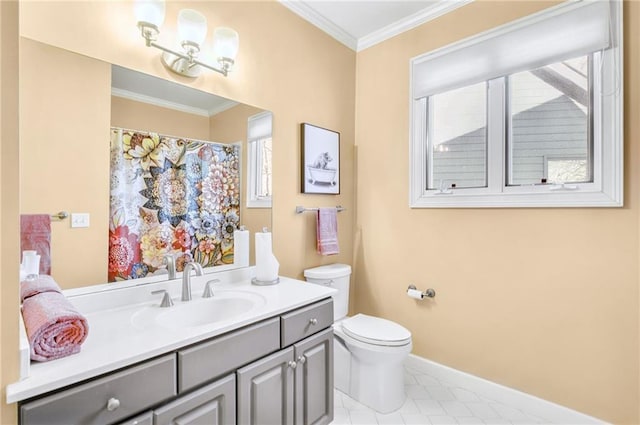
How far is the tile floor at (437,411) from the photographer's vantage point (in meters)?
1.74

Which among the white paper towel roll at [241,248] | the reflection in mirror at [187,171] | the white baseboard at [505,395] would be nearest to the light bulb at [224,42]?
the reflection in mirror at [187,171]

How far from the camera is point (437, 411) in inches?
72.1

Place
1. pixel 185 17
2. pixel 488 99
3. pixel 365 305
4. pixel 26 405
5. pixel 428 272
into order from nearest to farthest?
pixel 26 405
pixel 185 17
pixel 488 99
pixel 428 272
pixel 365 305

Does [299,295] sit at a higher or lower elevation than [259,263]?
lower

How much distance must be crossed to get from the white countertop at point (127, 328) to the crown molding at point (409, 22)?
6.66 feet

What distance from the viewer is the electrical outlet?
48.4 inches

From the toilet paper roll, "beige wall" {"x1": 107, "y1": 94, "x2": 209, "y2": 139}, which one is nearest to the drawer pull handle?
"beige wall" {"x1": 107, "y1": 94, "x2": 209, "y2": 139}

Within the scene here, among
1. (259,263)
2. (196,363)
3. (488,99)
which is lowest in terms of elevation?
(196,363)

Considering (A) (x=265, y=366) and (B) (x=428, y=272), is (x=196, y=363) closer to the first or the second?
(A) (x=265, y=366)

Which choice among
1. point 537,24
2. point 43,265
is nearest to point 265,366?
point 43,265

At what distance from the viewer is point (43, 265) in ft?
3.80

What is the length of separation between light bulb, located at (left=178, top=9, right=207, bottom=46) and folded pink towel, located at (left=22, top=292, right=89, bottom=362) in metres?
1.27

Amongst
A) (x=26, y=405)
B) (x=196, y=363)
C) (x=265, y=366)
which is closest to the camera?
(x=26, y=405)

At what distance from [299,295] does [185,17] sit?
146cm
